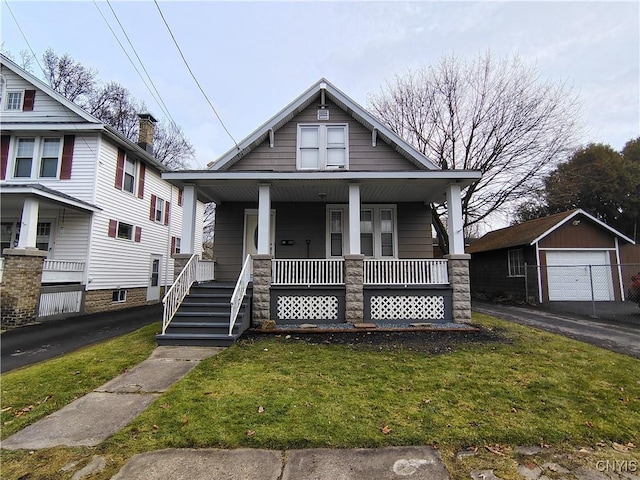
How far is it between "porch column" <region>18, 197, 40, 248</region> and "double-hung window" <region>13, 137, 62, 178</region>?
2.61m

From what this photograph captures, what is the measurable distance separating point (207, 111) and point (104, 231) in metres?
6.96

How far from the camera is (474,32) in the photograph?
1273 cm

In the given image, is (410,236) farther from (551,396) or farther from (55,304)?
(55,304)

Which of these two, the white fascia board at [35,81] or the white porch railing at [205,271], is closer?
the white porch railing at [205,271]

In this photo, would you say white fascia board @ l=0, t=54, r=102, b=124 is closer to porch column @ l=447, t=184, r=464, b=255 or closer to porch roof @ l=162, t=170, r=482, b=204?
porch roof @ l=162, t=170, r=482, b=204

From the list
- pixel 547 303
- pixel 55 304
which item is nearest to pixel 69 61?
pixel 55 304

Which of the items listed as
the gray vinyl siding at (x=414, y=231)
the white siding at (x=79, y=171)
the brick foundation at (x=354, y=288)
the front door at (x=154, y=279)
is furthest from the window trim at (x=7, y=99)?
the gray vinyl siding at (x=414, y=231)

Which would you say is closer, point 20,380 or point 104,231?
point 20,380

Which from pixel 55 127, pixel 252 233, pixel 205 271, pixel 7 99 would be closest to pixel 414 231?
pixel 252 233

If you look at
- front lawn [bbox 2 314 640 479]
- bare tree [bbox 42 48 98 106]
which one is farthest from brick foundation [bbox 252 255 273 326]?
bare tree [bbox 42 48 98 106]

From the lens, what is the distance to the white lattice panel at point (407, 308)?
313 inches

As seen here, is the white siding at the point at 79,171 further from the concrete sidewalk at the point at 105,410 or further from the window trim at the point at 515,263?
the window trim at the point at 515,263

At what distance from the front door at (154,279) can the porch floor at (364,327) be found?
10418 millimetres

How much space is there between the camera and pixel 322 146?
9328 mm
